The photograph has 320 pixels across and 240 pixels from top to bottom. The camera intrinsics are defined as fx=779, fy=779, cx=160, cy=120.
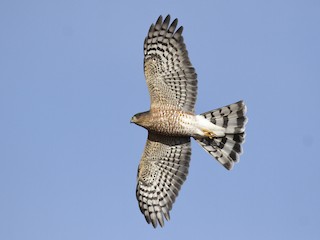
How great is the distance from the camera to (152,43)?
50.2 ft

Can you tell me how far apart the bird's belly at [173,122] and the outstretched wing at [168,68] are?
0.52 feet

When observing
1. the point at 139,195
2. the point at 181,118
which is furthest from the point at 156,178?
the point at 181,118

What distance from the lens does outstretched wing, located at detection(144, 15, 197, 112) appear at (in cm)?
1512

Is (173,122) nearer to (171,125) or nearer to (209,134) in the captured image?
(171,125)

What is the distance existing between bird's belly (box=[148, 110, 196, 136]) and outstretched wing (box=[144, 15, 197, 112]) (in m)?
0.16

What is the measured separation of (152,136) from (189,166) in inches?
38.9

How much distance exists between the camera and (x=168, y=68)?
1520 cm

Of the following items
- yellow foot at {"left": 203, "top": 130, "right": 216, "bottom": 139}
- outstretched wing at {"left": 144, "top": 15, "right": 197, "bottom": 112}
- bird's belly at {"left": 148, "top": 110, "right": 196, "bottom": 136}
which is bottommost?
yellow foot at {"left": 203, "top": 130, "right": 216, "bottom": 139}

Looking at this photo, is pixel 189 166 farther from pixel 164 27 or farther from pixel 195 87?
pixel 164 27

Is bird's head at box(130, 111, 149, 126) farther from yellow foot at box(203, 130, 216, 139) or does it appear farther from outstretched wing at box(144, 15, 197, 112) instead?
yellow foot at box(203, 130, 216, 139)

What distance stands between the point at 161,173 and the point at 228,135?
1612 millimetres

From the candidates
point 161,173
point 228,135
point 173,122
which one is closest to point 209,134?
point 228,135

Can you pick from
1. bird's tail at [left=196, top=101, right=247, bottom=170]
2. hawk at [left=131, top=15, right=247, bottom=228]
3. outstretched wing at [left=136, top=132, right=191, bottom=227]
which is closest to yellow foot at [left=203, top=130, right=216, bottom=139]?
hawk at [left=131, top=15, right=247, bottom=228]

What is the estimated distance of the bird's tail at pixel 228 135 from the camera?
15.6 meters
